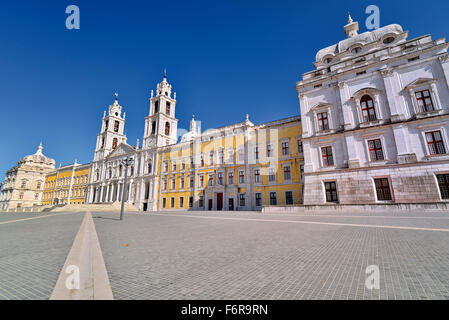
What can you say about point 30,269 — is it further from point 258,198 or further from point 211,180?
point 211,180

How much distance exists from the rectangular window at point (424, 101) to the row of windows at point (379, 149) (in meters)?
2.26

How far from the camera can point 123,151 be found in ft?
157

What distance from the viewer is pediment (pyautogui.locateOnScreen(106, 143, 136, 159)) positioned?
1801 inches

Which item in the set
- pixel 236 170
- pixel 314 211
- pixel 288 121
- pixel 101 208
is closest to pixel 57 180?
pixel 101 208

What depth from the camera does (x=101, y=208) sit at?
3550 cm

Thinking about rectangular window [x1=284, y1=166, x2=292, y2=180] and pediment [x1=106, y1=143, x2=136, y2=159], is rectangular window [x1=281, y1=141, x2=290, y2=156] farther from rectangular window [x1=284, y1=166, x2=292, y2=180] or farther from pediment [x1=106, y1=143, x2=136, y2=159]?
pediment [x1=106, y1=143, x2=136, y2=159]

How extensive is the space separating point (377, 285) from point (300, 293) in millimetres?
1016

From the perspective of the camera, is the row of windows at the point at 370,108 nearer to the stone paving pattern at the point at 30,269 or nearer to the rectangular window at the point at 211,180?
the rectangular window at the point at 211,180

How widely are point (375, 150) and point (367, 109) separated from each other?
14.3 ft

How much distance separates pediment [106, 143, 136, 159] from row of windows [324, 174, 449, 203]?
40033mm

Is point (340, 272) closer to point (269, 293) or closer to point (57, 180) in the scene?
point (269, 293)

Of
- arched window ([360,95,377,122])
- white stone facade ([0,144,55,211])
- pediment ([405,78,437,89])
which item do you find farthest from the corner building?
white stone facade ([0,144,55,211])

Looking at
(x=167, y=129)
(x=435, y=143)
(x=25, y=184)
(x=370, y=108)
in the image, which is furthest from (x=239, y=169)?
(x=25, y=184)
